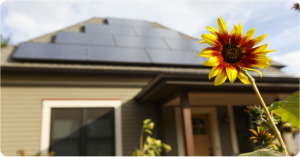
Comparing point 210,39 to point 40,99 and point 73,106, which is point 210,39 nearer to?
point 73,106

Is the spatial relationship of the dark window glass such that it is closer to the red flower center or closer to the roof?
the roof

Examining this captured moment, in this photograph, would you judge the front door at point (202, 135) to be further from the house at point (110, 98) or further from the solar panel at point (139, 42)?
the solar panel at point (139, 42)

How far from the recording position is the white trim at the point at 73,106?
5316 millimetres

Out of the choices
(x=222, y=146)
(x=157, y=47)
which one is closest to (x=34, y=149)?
(x=157, y=47)

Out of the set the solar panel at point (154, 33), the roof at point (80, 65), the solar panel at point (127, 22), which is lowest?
the roof at point (80, 65)

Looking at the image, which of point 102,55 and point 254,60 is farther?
point 102,55

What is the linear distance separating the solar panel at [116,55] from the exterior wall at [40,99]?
56cm

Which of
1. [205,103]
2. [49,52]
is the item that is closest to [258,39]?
[205,103]

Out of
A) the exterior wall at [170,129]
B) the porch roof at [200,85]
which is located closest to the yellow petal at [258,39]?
the porch roof at [200,85]

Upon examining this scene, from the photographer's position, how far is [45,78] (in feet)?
18.7

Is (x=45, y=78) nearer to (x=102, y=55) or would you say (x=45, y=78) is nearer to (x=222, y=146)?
(x=102, y=55)

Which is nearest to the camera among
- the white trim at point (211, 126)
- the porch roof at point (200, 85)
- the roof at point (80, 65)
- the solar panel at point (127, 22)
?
the porch roof at point (200, 85)

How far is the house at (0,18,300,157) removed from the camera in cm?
514

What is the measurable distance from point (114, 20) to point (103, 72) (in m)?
4.30
